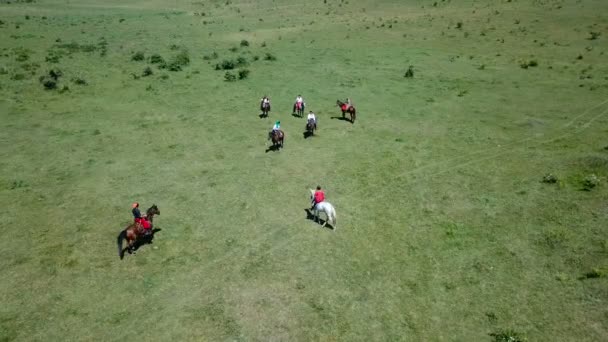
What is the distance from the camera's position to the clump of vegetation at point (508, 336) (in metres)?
13.4

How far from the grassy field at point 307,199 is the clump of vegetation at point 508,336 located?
152 mm

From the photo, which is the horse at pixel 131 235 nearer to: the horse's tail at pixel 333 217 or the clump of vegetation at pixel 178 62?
the horse's tail at pixel 333 217

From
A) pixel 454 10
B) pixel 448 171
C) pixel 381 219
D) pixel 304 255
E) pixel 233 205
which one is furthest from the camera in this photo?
pixel 454 10

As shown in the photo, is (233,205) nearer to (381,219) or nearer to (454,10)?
(381,219)

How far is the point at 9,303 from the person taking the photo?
50.4ft

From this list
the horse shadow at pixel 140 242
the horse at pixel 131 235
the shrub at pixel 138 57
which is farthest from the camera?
the shrub at pixel 138 57

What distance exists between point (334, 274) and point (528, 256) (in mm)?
8050

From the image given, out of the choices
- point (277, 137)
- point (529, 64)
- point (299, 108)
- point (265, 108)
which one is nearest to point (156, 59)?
point (265, 108)

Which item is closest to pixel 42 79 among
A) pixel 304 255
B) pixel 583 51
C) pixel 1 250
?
pixel 1 250

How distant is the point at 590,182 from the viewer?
2169 cm

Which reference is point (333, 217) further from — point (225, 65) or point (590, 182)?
point (225, 65)

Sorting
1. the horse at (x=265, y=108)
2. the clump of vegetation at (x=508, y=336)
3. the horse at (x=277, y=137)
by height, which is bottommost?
the clump of vegetation at (x=508, y=336)

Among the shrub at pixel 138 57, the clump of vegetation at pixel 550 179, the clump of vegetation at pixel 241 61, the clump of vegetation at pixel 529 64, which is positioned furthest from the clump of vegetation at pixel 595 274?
the shrub at pixel 138 57

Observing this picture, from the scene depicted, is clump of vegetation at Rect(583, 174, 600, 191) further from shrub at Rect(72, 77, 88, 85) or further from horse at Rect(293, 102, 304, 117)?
shrub at Rect(72, 77, 88, 85)
